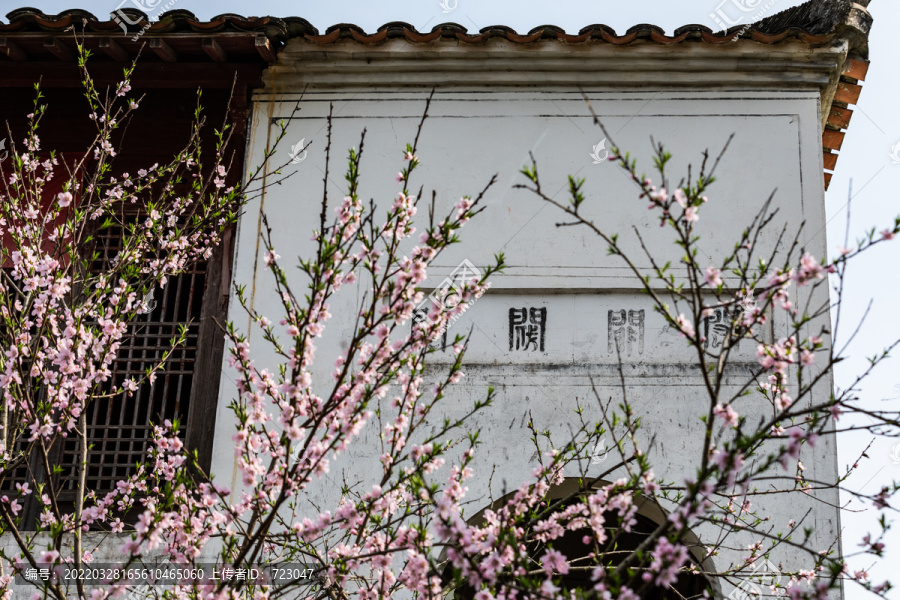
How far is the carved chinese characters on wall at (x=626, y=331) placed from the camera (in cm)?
584

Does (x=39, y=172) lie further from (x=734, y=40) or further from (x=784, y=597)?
(x=784, y=597)

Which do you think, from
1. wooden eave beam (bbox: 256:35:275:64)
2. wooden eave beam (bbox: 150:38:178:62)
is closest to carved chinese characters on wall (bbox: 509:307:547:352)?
wooden eave beam (bbox: 256:35:275:64)

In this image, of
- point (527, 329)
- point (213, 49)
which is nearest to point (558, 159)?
point (527, 329)

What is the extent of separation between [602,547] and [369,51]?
3817mm

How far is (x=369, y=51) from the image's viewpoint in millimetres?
6488

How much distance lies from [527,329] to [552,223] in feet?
2.45

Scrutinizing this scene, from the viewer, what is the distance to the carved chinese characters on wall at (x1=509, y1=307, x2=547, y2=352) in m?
5.89

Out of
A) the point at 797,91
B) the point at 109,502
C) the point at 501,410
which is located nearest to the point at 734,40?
the point at 797,91

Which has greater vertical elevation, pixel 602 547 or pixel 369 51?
pixel 369 51

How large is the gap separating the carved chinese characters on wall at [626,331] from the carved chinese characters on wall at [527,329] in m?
0.41

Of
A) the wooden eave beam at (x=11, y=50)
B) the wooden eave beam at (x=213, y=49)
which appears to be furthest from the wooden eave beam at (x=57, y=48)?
the wooden eave beam at (x=213, y=49)

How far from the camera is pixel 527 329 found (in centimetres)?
592

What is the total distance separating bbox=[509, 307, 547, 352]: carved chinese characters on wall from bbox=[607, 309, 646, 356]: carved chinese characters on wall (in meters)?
0.41

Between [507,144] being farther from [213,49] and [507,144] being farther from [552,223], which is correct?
[213,49]
